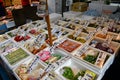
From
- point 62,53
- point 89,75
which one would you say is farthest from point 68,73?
point 62,53

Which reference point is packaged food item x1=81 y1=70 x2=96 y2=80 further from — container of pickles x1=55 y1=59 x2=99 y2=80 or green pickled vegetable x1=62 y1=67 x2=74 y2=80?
green pickled vegetable x1=62 y1=67 x2=74 y2=80

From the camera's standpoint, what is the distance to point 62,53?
1.36m

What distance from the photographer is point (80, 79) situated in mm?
1019

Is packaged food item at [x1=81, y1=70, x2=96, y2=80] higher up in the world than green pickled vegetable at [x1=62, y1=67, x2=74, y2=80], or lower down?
higher up

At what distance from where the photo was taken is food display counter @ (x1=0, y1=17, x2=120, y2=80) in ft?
3.56

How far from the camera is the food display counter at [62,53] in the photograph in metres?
1.08

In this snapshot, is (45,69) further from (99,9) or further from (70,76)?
(99,9)

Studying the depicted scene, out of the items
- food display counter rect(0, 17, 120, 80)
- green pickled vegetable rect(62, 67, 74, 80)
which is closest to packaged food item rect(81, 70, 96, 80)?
food display counter rect(0, 17, 120, 80)

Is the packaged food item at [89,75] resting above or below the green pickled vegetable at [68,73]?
above

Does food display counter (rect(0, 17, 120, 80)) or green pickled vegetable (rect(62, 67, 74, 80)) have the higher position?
food display counter (rect(0, 17, 120, 80))

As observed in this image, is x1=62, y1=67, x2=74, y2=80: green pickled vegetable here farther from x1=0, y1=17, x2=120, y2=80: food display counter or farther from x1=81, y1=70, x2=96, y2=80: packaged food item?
x1=81, y1=70, x2=96, y2=80: packaged food item

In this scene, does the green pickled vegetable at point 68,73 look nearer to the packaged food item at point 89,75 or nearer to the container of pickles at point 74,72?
the container of pickles at point 74,72

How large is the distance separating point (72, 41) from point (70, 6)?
189 cm

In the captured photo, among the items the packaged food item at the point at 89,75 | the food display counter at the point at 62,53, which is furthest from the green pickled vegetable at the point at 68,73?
the packaged food item at the point at 89,75
